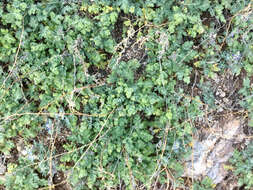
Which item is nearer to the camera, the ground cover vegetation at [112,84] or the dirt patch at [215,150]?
the ground cover vegetation at [112,84]

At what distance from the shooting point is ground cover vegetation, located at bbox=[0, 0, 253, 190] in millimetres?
3328

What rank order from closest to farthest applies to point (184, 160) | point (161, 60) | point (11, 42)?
point (11, 42)
point (161, 60)
point (184, 160)

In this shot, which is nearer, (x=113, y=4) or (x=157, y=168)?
(x=113, y=4)

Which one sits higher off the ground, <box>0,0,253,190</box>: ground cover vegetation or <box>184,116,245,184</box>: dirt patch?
<box>0,0,253,190</box>: ground cover vegetation

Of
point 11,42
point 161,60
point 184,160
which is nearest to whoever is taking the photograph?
point 11,42

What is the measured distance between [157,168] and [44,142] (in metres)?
1.57

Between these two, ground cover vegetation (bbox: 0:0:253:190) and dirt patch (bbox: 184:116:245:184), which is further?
dirt patch (bbox: 184:116:245:184)

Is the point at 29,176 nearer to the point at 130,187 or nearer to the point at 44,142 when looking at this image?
the point at 44,142

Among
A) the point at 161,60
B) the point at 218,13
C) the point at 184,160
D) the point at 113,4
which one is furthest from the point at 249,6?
the point at 184,160

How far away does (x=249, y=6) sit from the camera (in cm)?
345

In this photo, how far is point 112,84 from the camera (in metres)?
3.50

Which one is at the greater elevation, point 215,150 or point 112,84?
point 112,84

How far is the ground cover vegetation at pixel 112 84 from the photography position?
10.9 feet

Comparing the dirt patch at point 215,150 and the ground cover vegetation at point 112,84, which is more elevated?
the ground cover vegetation at point 112,84
